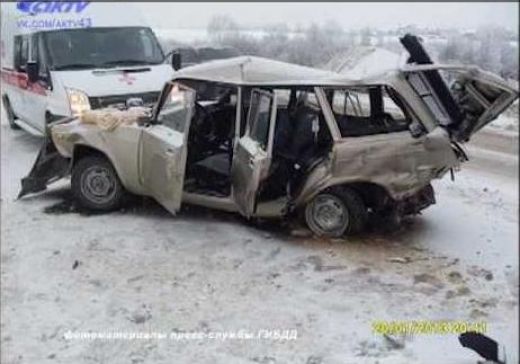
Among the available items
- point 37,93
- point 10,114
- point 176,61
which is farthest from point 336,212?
point 10,114

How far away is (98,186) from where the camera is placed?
266 inches

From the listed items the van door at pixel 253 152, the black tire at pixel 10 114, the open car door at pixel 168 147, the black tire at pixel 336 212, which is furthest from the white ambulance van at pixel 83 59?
the black tire at pixel 336 212

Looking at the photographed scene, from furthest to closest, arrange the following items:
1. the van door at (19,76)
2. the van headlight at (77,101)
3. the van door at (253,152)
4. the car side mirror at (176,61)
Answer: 1. the van door at (19,76)
2. the car side mirror at (176,61)
3. the van headlight at (77,101)
4. the van door at (253,152)

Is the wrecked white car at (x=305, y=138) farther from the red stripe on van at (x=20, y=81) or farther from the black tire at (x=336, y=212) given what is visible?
the red stripe on van at (x=20, y=81)

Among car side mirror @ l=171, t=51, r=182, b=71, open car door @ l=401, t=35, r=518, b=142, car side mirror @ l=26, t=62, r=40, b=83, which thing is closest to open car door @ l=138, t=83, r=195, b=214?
open car door @ l=401, t=35, r=518, b=142

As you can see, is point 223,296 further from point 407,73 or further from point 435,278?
point 407,73

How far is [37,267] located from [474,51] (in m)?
3.28

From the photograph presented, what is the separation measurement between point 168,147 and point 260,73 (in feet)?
3.15

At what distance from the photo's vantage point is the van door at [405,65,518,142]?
17.2 ft

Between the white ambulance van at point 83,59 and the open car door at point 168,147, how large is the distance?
2.01 meters

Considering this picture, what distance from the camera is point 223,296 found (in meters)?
4.71

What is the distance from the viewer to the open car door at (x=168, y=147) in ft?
19.8

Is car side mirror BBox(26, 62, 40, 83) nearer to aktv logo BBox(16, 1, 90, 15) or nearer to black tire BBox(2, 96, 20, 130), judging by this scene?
aktv logo BBox(16, 1, 90, 15)
